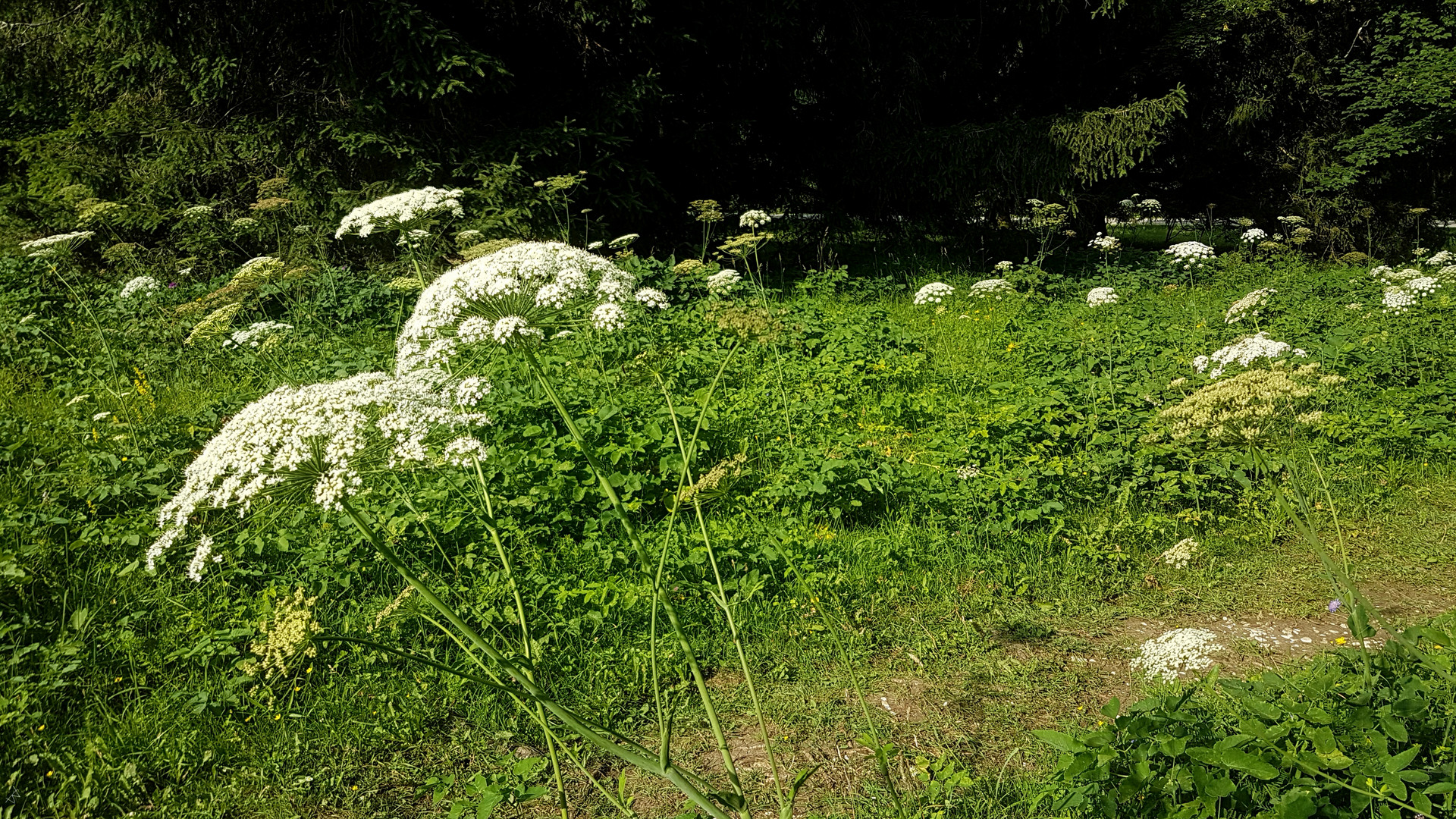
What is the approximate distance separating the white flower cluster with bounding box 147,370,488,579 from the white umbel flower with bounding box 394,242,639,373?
11.9 inches

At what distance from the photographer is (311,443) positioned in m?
2.09

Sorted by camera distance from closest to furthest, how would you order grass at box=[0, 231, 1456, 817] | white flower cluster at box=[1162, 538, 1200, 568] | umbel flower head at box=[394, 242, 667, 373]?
umbel flower head at box=[394, 242, 667, 373] < grass at box=[0, 231, 1456, 817] < white flower cluster at box=[1162, 538, 1200, 568]

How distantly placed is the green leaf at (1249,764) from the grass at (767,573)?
725mm

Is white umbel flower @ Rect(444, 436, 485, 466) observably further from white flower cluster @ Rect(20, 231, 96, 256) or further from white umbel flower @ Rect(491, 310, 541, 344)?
white flower cluster @ Rect(20, 231, 96, 256)

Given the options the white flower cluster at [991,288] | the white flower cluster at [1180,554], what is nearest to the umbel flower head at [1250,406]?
the white flower cluster at [1180,554]

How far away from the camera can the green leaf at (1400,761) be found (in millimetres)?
1910

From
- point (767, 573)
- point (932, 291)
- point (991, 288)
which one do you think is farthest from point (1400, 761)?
point (991, 288)

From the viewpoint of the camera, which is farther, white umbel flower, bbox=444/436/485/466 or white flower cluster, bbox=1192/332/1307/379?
white flower cluster, bbox=1192/332/1307/379

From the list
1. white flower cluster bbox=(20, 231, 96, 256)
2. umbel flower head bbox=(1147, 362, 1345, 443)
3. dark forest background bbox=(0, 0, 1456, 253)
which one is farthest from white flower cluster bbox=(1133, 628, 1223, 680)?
dark forest background bbox=(0, 0, 1456, 253)

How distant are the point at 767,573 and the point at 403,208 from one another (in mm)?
2470

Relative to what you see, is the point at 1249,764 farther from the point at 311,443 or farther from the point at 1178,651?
the point at 311,443

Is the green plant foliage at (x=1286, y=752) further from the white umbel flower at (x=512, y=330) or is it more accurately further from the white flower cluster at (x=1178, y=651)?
the white umbel flower at (x=512, y=330)

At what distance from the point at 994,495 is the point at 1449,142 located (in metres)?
15.9

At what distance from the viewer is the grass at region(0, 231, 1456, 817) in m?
3.20
